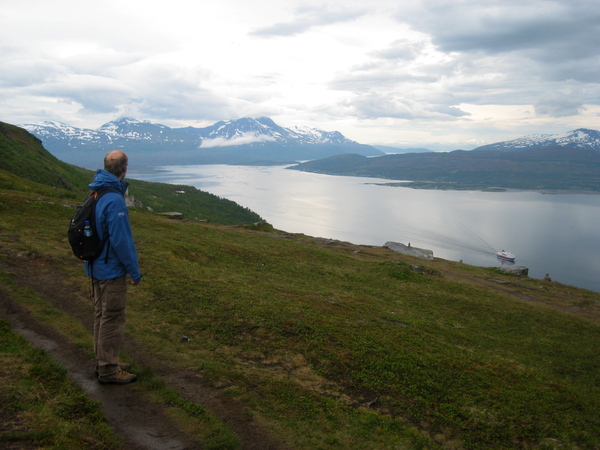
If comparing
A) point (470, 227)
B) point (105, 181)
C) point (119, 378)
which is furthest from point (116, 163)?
point (470, 227)

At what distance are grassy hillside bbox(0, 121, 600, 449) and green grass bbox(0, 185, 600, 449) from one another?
0.15ft

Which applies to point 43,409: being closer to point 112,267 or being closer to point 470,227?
point 112,267

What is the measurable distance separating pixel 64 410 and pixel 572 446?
10.0m

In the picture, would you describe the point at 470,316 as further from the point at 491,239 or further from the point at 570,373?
the point at 491,239

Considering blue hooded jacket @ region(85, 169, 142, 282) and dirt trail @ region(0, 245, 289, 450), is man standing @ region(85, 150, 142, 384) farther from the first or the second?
dirt trail @ region(0, 245, 289, 450)

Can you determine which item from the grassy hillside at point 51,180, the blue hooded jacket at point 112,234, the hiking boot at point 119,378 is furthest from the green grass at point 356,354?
the grassy hillside at point 51,180

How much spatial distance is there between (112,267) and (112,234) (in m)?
0.67

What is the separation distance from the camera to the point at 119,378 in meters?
7.34

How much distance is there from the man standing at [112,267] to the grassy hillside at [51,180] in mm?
35622

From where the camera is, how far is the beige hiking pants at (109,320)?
728cm

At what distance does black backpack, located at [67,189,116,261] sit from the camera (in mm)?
7019

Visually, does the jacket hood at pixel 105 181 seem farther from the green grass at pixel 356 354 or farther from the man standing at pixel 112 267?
the green grass at pixel 356 354

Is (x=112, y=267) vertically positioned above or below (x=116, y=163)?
below

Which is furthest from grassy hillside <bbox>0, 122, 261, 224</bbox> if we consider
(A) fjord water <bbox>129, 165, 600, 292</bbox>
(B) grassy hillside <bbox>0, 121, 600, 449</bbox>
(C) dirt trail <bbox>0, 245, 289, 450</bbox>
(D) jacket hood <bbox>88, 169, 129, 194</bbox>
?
(D) jacket hood <bbox>88, 169, 129, 194</bbox>
